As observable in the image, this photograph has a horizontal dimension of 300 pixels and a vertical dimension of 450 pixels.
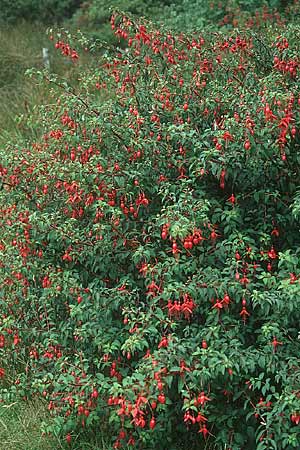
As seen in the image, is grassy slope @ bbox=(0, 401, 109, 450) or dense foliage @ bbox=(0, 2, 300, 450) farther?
grassy slope @ bbox=(0, 401, 109, 450)

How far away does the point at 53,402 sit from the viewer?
3.82 m

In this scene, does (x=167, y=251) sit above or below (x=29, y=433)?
above

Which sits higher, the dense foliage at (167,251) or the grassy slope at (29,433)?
Answer: the dense foliage at (167,251)

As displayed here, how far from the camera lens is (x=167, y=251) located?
12.4 feet

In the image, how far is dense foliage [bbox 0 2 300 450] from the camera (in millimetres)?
3461

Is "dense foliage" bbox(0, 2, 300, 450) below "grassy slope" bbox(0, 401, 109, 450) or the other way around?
the other way around

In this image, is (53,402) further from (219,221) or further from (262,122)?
(262,122)

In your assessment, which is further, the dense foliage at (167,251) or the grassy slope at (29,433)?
the grassy slope at (29,433)

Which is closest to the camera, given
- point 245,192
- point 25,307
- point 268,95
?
point 268,95

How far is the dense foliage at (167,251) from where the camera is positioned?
3.46 m

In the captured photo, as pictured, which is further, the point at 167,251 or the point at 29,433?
the point at 29,433

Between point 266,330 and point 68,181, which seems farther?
point 68,181

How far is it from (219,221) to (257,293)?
570mm

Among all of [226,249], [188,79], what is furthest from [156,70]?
[226,249]
